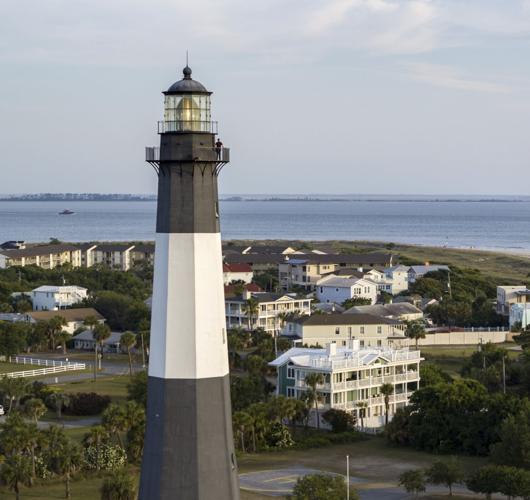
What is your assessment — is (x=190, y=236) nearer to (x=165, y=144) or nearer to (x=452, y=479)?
(x=165, y=144)

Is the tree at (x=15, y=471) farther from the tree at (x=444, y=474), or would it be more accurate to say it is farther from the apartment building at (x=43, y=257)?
the apartment building at (x=43, y=257)

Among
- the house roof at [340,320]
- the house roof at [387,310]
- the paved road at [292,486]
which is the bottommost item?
the paved road at [292,486]

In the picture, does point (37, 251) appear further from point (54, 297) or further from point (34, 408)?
point (34, 408)

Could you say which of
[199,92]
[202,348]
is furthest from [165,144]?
[202,348]

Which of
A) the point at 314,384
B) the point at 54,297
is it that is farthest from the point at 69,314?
the point at 314,384

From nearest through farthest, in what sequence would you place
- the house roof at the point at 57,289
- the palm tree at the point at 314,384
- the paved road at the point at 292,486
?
the paved road at the point at 292,486 < the palm tree at the point at 314,384 < the house roof at the point at 57,289

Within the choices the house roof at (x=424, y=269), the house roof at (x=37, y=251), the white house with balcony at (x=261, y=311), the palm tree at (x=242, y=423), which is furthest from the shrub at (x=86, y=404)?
the house roof at (x=37, y=251)
